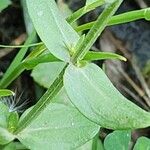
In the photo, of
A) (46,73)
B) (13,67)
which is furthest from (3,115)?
(46,73)

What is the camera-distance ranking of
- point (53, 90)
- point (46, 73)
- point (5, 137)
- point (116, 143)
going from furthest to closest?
point (46, 73) → point (116, 143) → point (5, 137) → point (53, 90)

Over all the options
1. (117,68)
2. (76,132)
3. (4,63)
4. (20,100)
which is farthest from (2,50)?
(76,132)

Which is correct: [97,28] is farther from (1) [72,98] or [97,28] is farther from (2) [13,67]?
(2) [13,67]

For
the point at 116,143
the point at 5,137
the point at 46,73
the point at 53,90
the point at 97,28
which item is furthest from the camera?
the point at 46,73

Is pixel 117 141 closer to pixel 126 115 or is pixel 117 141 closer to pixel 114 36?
pixel 126 115

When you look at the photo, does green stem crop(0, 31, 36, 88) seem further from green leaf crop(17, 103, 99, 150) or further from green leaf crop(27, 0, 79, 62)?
green leaf crop(27, 0, 79, 62)

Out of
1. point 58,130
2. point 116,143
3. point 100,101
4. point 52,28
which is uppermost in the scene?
point 52,28

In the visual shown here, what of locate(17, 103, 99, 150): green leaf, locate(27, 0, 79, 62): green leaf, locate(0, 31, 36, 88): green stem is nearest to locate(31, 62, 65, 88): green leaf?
locate(0, 31, 36, 88): green stem
